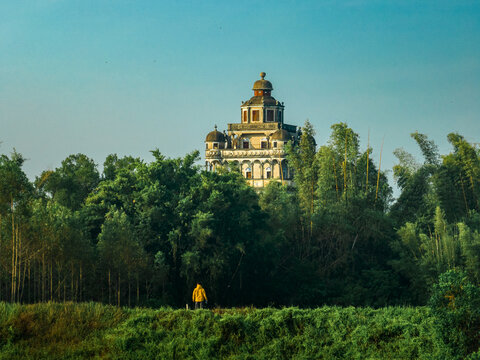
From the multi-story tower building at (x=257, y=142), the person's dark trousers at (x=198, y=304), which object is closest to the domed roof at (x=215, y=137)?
the multi-story tower building at (x=257, y=142)

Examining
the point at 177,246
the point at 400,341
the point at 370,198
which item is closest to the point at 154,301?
the point at 177,246

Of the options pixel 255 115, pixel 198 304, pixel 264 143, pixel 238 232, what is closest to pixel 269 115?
pixel 255 115

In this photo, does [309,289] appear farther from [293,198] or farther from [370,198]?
[293,198]

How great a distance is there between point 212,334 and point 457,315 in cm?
670

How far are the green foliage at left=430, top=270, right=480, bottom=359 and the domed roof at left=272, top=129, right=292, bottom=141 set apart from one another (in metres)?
54.4

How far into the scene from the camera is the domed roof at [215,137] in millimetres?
79188

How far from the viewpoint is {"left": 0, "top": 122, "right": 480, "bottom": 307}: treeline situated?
107ft

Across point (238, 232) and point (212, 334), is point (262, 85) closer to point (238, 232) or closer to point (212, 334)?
point (238, 232)

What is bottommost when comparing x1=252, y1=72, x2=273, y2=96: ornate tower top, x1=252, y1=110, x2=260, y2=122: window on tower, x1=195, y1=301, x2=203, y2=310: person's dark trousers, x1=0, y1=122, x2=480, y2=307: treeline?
x1=195, y1=301, x2=203, y2=310: person's dark trousers

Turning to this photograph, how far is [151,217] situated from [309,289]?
24.9 ft

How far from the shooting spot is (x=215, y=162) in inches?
3105

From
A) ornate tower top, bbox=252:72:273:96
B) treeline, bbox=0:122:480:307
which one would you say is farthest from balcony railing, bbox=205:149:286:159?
treeline, bbox=0:122:480:307

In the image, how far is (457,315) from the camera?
23.2 meters

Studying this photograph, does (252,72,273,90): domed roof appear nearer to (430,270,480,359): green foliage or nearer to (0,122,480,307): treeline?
(0,122,480,307): treeline
